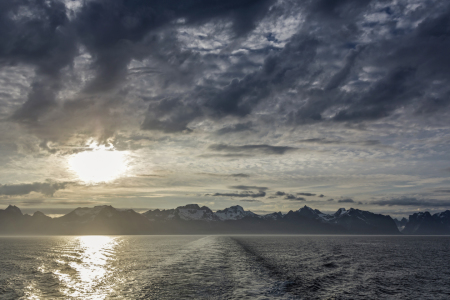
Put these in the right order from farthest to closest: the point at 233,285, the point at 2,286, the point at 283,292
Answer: the point at 2,286, the point at 233,285, the point at 283,292

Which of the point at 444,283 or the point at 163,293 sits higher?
the point at 163,293

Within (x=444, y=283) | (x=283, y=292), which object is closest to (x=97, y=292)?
(x=283, y=292)

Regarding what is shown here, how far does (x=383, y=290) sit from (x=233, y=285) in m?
19.9

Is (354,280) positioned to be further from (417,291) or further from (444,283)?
(444,283)

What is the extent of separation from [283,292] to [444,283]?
30371 mm

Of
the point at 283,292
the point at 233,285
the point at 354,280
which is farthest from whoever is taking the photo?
the point at 354,280

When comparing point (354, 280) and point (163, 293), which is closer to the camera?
point (163, 293)

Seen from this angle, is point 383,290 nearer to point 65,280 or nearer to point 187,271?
point 187,271

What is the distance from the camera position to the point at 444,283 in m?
45.4

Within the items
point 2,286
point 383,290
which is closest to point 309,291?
point 383,290

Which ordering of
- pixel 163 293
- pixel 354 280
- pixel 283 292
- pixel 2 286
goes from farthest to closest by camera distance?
pixel 354 280 → pixel 2 286 → pixel 283 292 → pixel 163 293

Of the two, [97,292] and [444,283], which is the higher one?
[97,292]

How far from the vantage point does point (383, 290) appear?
3819 centimetres

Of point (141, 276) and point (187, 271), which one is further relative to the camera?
point (187, 271)
